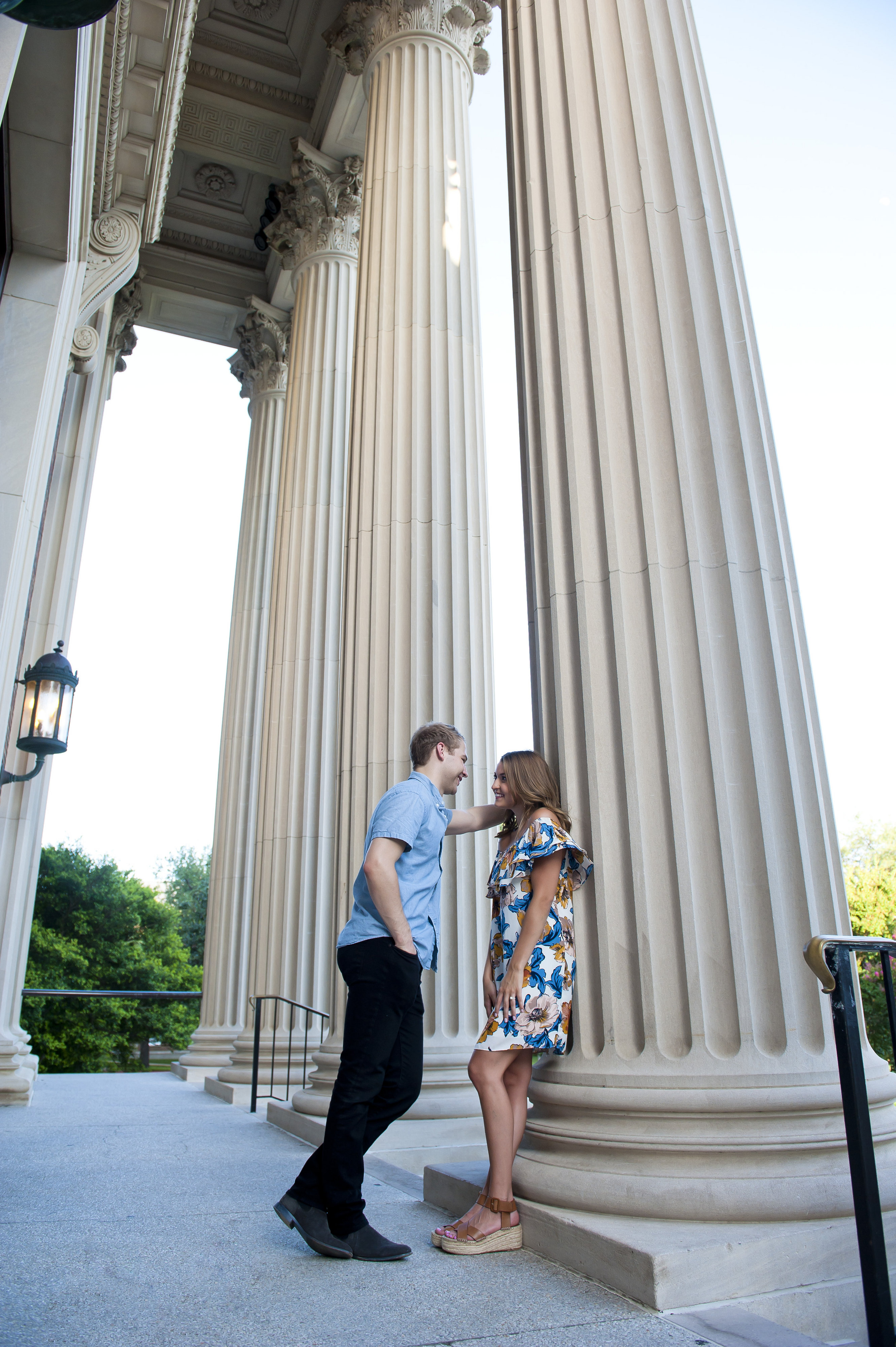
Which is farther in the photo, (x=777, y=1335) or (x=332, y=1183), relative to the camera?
(x=332, y=1183)

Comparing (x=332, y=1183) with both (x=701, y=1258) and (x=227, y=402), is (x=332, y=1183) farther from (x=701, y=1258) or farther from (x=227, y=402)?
(x=227, y=402)

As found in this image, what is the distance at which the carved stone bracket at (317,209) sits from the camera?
26.4m

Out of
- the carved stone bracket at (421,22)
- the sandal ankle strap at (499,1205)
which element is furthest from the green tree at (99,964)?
the sandal ankle strap at (499,1205)

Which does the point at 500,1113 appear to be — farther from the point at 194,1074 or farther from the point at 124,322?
the point at 124,322

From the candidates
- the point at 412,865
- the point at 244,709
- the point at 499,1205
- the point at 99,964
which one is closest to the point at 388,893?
the point at 412,865

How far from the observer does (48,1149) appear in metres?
12.0

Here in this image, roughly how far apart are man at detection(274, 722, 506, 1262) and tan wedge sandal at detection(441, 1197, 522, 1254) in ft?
1.22

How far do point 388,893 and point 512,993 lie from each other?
1.22 m

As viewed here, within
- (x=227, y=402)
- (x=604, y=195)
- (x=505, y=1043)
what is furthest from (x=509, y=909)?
(x=227, y=402)

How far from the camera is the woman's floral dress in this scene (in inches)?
276

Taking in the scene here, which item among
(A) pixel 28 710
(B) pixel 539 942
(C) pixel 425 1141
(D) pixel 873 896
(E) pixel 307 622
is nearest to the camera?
(B) pixel 539 942

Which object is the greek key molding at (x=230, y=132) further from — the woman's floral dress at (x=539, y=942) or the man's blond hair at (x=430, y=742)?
the woman's floral dress at (x=539, y=942)

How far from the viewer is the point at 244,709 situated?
29.5 metres

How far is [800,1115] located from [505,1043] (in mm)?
2073
